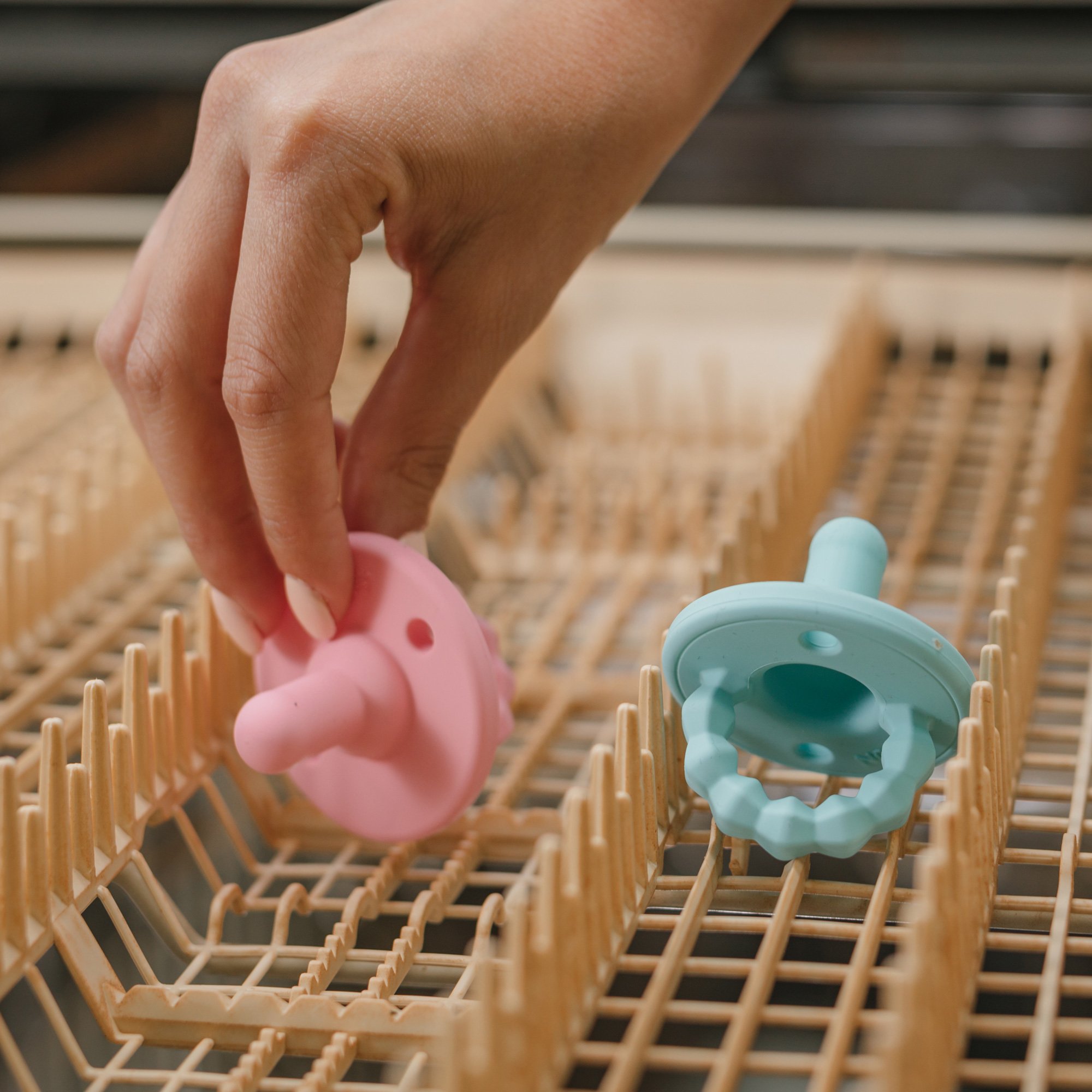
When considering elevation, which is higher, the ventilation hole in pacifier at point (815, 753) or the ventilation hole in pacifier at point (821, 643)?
the ventilation hole in pacifier at point (821, 643)

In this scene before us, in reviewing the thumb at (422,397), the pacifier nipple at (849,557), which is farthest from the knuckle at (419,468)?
the pacifier nipple at (849,557)

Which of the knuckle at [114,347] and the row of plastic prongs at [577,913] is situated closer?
the row of plastic prongs at [577,913]

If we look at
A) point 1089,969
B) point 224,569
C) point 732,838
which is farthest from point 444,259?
point 1089,969

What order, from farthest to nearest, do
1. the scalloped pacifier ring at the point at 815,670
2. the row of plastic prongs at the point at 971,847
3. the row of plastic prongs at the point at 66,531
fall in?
the row of plastic prongs at the point at 66,531, the scalloped pacifier ring at the point at 815,670, the row of plastic prongs at the point at 971,847

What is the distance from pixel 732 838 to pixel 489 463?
2.29 feet

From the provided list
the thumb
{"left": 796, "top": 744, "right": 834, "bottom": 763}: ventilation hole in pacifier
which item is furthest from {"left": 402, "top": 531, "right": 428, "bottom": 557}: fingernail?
{"left": 796, "top": 744, "right": 834, "bottom": 763}: ventilation hole in pacifier

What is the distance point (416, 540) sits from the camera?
2.43 ft

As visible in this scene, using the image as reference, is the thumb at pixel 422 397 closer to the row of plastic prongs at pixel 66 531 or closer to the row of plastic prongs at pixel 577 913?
the row of plastic prongs at pixel 577 913

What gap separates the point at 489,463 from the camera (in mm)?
1264

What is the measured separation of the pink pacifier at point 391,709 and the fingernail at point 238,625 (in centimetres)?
4

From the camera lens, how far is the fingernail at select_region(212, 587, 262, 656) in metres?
0.72

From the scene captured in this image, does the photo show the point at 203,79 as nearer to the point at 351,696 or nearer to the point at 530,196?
the point at 530,196

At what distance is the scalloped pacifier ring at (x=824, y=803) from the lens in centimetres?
57


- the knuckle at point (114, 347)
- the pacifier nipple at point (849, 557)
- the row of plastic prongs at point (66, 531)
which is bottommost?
the row of plastic prongs at point (66, 531)
